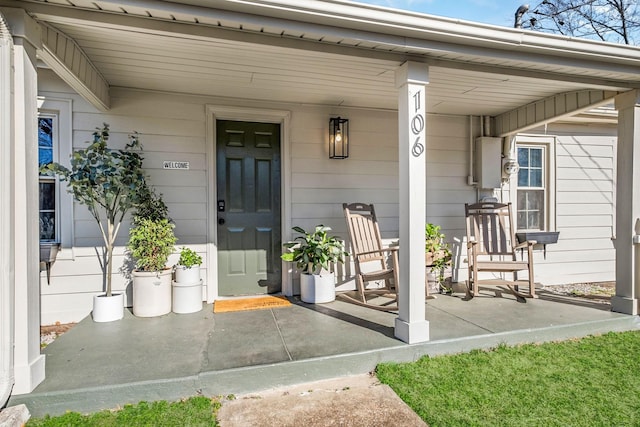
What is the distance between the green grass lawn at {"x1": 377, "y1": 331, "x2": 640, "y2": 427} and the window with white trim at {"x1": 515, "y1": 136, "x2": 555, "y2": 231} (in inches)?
89.5

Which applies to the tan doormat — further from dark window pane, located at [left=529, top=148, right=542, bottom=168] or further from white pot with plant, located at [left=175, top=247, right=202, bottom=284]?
dark window pane, located at [left=529, top=148, right=542, bottom=168]

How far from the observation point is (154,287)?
10.5 feet

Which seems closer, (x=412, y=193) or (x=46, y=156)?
(x=412, y=193)

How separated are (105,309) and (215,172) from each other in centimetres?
161

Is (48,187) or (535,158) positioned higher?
(535,158)

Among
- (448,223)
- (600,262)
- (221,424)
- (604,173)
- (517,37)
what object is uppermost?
(517,37)

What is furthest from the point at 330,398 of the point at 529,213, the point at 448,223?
the point at 529,213

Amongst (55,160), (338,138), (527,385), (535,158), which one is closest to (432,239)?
(338,138)

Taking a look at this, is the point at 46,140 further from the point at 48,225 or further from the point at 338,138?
the point at 338,138

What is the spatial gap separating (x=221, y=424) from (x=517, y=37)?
3.14 meters

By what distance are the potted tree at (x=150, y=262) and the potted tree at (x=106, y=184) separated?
0.15 meters

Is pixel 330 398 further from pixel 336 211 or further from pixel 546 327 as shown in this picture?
pixel 336 211

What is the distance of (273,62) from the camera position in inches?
A: 111

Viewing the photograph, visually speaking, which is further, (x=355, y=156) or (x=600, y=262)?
(x=600, y=262)
